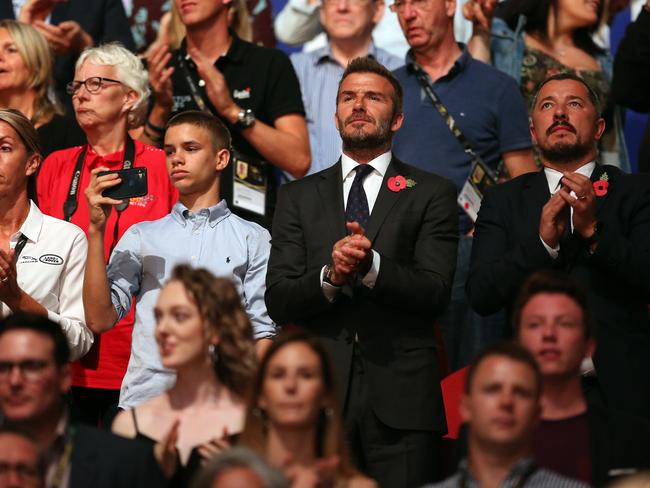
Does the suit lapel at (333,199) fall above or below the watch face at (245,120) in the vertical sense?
below

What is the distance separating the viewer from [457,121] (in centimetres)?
733

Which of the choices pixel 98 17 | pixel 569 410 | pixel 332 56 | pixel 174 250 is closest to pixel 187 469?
pixel 569 410

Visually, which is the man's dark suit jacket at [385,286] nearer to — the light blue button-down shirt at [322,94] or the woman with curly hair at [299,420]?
the woman with curly hair at [299,420]

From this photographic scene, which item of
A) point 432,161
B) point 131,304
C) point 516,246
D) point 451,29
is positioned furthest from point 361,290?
point 451,29

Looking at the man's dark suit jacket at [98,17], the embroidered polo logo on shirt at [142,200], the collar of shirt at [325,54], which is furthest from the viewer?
the man's dark suit jacket at [98,17]

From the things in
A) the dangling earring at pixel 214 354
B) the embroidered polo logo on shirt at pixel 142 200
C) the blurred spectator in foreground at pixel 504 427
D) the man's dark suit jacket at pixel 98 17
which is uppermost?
the man's dark suit jacket at pixel 98 17

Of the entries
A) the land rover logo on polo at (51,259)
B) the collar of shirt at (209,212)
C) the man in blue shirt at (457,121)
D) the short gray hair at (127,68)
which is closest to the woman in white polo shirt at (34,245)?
the land rover logo on polo at (51,259)

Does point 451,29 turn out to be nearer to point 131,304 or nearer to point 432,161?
point 432,161

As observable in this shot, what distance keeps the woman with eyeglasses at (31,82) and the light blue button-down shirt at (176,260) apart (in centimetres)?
122

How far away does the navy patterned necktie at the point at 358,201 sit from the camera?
6047 millimetres

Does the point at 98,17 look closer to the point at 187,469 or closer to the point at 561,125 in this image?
the point at 561,125

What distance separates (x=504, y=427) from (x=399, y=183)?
1.66 meters

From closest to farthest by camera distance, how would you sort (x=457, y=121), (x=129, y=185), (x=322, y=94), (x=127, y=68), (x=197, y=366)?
(x=197, y=366), (x=129, y=185), (x=127, y=68), (x=457, y=121), (x=322, y=94)

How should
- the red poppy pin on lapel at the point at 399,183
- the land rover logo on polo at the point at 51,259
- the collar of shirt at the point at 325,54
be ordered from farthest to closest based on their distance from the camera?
the collar of shirt at the point at 325,54 → the land rover logo on polo at the point at 51,259 → the red poppy pin on lapel at the point at 399,183
